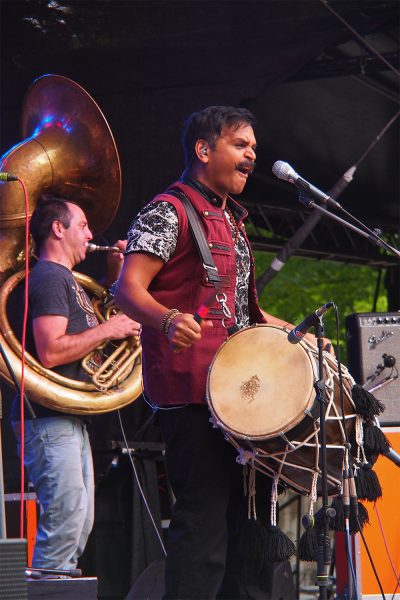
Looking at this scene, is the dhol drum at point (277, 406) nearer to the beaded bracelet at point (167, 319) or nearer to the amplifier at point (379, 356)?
the beaded bracelet at point (167, 319)

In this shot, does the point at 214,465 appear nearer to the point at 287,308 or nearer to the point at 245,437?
the point at 245,437

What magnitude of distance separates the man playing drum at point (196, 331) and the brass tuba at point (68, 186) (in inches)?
66.7

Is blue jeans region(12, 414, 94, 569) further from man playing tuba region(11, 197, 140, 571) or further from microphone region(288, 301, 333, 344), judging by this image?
microphone region(288, 301, 333, 344)

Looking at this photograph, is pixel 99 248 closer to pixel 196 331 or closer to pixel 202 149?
pixel 202 149

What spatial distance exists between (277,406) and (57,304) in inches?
72.6

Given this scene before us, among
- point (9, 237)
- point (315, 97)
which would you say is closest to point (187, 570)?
point (9, 237)

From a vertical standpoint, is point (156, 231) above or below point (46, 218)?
below

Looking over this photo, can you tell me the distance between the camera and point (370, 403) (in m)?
3.57

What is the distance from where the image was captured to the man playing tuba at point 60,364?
4.80 meters

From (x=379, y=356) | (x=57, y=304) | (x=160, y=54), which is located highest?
(x=160, y=54)

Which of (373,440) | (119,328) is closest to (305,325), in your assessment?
(373,440)

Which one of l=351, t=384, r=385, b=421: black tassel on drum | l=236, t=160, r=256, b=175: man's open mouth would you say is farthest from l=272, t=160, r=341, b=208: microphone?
l=351, t=384, r=385, b=421: black tassel on drum

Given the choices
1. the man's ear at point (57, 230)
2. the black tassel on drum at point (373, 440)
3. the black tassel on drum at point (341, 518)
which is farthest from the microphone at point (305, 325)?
the man's ear at point (57, 230)

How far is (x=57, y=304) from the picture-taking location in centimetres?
498
